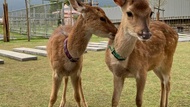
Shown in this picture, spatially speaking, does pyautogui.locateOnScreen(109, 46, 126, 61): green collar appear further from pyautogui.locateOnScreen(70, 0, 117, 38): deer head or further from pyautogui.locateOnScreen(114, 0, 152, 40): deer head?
pyautogui.locateOnScreen(114, 0, 152, 40): deer head

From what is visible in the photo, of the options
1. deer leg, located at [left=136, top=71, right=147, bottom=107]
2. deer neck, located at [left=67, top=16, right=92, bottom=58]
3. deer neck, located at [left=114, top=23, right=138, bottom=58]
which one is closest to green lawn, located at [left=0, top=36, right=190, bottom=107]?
deer leg, located at [left=136, top=71, right=147, bottom=107]

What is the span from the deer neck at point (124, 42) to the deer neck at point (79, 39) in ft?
1.47

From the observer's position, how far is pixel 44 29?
A: 19844 mm

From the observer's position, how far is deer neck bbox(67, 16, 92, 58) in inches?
165

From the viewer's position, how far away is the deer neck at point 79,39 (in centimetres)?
419

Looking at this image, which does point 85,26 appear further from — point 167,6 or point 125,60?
point 167,6

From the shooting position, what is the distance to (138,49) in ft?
13.8

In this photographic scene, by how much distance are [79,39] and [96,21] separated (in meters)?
0.36

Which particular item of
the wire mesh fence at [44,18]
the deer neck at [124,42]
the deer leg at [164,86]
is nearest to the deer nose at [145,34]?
the deer neck at [124,42]

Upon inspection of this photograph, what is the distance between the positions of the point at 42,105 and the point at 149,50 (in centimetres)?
198

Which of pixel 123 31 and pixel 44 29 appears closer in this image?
pixel 123 31

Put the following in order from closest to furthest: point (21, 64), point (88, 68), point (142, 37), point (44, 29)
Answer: point (142, 37), point (88, 68), point (21, 64), point (44, 29)

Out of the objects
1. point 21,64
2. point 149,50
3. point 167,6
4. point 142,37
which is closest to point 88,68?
point 21,64

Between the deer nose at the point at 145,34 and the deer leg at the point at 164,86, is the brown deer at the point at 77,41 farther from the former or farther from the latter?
the deer leg at the point at 164,86
